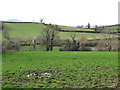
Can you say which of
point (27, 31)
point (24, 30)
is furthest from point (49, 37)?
point (24, 30)

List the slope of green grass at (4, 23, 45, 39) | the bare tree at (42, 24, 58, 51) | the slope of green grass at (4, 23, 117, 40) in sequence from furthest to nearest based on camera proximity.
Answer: the slope of green grass at (4, 23, 117, 40) < the slope of green grass at (4, 23, 45, 39) < the bare tree at (42, 24, 58, 51)

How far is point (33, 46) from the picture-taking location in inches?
1838

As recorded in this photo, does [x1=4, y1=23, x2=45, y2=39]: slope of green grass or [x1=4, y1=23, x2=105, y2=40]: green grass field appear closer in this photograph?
[x1=4, y1=23, x2=45, y2=39]: slope of green grass

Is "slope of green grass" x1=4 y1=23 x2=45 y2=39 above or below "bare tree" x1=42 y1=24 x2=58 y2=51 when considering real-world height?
above

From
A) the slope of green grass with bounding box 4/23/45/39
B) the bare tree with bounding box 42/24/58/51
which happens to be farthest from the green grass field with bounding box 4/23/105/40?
the bare tree with bounding box 42/24/58/51

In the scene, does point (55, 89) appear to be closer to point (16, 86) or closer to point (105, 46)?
point (16, 86)

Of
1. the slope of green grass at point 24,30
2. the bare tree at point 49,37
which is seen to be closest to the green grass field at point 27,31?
the slope of green grass at point 24,30

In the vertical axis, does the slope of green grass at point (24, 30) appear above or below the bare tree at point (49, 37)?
above

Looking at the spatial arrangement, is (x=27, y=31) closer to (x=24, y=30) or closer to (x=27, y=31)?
(x=27, y=31)

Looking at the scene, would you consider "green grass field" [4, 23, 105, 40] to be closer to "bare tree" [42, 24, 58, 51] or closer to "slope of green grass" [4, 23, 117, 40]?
"slope of green grass" [4, 23, 117, 40]

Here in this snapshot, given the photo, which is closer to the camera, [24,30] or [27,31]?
[27,31]

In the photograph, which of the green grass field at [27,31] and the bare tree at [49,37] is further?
the green grass field at [27,31]

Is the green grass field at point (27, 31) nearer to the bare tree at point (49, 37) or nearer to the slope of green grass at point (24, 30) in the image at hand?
the slope of green grass at point (24, 30)

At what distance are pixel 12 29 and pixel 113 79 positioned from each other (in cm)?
5903
